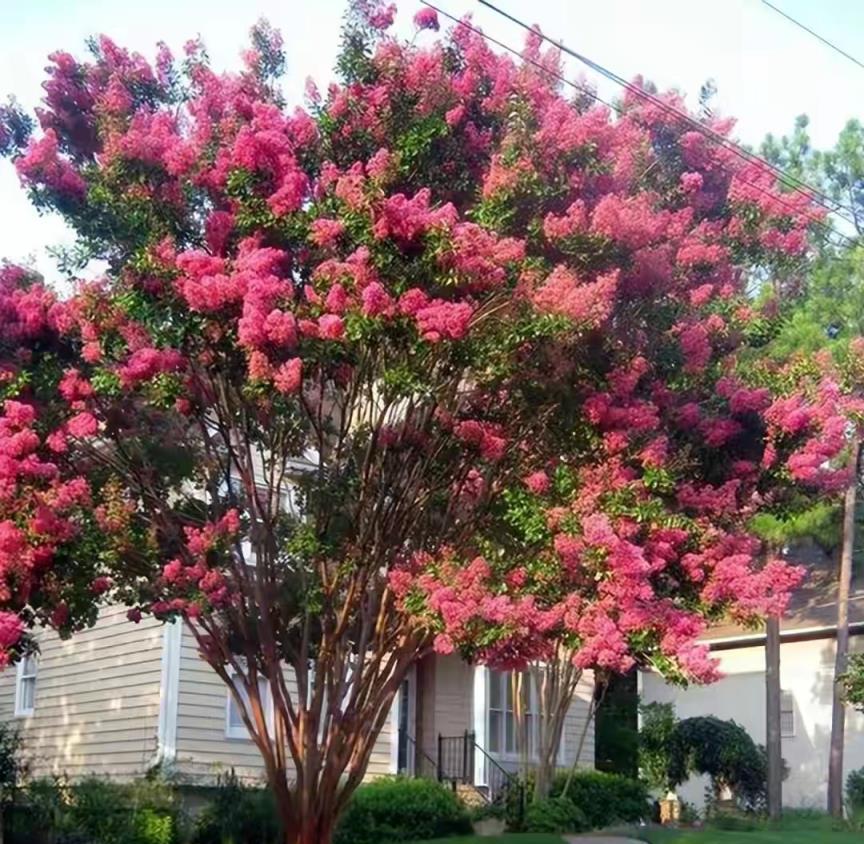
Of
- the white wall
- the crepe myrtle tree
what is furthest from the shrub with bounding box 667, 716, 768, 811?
the crepe myrtle tree

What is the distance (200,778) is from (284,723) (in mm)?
7568

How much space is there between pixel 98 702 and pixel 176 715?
6.48 feet

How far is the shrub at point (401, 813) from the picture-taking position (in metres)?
17.7

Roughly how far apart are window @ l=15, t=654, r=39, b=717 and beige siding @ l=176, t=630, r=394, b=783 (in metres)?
4.05

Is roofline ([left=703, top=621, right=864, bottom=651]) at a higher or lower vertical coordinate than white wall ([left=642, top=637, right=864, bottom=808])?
higher

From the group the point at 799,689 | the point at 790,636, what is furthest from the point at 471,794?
the point at 799,689

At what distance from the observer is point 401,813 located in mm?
18391

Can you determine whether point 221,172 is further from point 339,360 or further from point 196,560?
point 196,560

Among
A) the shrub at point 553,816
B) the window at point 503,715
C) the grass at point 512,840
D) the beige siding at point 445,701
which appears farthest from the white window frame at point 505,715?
the grass at point 512,840

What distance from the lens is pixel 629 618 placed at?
29.7ft

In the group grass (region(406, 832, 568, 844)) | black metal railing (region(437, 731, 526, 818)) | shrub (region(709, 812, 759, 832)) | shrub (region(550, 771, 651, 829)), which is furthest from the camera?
black metal railing (region(437, 731, 526, 818))

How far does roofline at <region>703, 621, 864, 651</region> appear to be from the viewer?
85.4 feet

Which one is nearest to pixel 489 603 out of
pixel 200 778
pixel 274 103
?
pixel 274 103

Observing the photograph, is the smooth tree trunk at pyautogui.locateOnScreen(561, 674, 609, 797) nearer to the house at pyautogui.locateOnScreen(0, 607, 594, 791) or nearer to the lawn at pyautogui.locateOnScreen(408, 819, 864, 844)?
the house at pyautogui.locateOnScreen(0, 607, 594, 791)
